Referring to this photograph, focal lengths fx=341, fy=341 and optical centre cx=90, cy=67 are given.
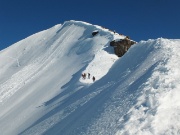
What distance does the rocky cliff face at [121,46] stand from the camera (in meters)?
48.7

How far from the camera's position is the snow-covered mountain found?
15539 millimetres

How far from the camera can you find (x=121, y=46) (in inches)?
1941

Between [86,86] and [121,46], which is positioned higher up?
[121,46]

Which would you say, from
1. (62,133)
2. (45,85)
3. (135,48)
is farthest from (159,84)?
(45,85)

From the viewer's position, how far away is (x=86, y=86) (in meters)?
31.0

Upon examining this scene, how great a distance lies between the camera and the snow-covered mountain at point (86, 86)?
1554 cm

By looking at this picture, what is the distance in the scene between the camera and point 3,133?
31.0m

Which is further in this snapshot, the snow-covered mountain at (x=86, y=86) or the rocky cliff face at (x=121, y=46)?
the rocky cliff face at (x=121, y=46)

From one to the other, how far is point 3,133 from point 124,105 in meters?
17.4

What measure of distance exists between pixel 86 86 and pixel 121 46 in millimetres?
19581

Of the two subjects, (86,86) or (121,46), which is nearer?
(86,86)

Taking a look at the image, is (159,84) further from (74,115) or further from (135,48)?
(135,48)

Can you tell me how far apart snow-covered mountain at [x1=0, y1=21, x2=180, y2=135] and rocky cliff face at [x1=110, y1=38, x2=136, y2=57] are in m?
1.14

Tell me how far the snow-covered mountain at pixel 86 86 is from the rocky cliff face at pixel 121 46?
3.75ft
